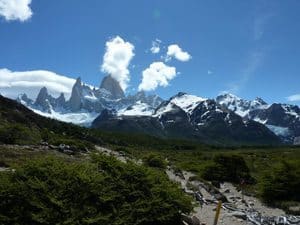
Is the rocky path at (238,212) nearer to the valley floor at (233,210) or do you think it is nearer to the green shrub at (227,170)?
the valley floor at (233,210)

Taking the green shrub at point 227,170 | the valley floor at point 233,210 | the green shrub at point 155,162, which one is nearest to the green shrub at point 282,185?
the valley floor at point 233,210

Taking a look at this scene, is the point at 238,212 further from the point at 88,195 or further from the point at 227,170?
the point at 227,170

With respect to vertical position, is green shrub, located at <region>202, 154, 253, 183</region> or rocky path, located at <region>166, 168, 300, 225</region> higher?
green shrub, located at <region>202, 154, 253, 183</region>

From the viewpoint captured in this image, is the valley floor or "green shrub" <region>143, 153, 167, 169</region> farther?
"green shrub" <region>143, 153, 167, 169</region>

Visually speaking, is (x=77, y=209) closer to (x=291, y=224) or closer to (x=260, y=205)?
(x=291, y=224)

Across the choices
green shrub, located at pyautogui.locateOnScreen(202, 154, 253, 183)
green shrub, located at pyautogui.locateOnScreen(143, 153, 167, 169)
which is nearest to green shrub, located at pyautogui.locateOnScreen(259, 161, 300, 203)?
green shrub, located at pyautogui.locateOnScreen(202, 154, 253, 183)

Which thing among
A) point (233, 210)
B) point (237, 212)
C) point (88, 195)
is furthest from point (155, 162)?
point (88, 195)

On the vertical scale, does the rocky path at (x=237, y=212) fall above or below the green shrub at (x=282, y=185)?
below

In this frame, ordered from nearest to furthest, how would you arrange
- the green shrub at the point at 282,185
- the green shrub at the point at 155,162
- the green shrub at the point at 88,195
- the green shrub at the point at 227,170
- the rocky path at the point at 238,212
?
the green shrub at the point at 88,195, the rocky path at the point at 238,212, the green shrub at the point at 282,185, the green shrub at the point at 227,170, the green shrub at the point at 155,162

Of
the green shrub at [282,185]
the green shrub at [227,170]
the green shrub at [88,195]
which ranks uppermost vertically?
the green shrub at [227,170]

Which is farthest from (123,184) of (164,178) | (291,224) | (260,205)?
(260,205)

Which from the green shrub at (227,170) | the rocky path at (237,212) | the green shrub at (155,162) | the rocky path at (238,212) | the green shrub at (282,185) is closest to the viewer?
the rocky path at (237,212)

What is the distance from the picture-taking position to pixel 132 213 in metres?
15.7

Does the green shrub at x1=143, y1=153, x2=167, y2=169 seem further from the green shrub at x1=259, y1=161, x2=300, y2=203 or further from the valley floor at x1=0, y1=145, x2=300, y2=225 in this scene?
the green shrub at x1=259, y1=161, x2=300, y2=203
